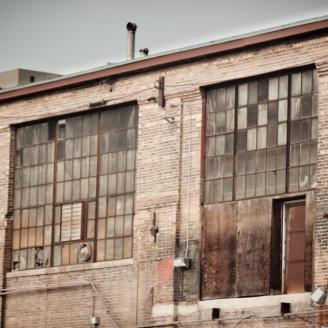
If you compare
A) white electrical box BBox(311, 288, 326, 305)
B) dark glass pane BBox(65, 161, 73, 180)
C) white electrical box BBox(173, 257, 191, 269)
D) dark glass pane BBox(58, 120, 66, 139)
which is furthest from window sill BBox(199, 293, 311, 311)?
dark glass pane BBox(58, 120, 66, 139)

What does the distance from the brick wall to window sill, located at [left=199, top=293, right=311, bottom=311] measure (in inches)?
2.8

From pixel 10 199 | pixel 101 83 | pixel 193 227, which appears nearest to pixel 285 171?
pixel 193 227

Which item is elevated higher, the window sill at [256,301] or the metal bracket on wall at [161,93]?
the metal bracket on wall at [161,93]

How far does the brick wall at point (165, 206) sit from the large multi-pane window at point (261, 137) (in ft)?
1.05

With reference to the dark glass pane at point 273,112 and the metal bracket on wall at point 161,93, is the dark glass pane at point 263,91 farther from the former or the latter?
the metal bracket on wall at point 161,93

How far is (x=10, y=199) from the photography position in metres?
41.9

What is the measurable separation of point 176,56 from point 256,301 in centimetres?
663

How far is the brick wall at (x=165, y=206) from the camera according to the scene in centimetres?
3547

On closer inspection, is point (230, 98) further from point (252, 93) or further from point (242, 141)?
point (242, 141)

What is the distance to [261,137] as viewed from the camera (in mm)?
36062

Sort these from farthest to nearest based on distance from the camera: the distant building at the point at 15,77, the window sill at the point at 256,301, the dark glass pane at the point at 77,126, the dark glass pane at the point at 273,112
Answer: the distant building at the point at 15,77 → the dark glass pane at the point at 77,126 → the dark glass pane at the point at 273,112 → the window sill at the point at 256,301

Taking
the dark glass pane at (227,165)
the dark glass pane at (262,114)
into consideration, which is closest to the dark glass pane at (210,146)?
the dark glass pane at (227,165)

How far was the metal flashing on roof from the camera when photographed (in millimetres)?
35219

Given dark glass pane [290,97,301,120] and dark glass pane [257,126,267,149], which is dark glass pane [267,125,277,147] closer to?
dark glass pane [257,126,267,149]
